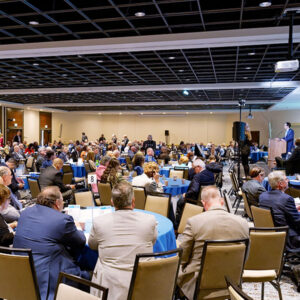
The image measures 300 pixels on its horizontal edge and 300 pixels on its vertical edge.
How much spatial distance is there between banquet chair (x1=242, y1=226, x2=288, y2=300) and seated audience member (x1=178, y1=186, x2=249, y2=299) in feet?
1.12

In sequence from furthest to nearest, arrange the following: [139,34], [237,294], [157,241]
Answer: [139,34] < [157,241] < [237,294]

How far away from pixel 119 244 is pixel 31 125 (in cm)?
2686

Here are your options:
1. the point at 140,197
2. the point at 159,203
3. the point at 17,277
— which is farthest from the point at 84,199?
the point at 17,277

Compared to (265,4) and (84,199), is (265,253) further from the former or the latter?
(265,4)

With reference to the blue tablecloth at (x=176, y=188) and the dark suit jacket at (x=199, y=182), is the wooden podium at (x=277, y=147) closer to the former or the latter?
the blue tablecloth at (x=176, y=188)

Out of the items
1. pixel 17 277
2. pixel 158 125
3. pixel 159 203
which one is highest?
pixel 158 125

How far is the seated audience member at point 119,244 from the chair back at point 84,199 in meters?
2.30

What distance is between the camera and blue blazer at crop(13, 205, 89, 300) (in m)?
2.50

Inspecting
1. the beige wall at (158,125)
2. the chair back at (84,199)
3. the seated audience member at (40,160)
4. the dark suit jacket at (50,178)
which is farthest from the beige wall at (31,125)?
the chair back at (84,199)

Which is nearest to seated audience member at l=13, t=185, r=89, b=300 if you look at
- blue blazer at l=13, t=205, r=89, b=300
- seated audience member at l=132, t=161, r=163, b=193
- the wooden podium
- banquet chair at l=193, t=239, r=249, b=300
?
blue blazer at l=13, t=205, r=89, b=300

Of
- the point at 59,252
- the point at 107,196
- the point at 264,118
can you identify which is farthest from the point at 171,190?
the point at 264,118

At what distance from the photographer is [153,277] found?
7.30 feet

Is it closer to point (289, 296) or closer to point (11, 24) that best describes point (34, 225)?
point (289, 296)

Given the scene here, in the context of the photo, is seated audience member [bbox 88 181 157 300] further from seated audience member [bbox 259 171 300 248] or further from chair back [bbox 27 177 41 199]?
chair back [bbox 27 177 41 199]
